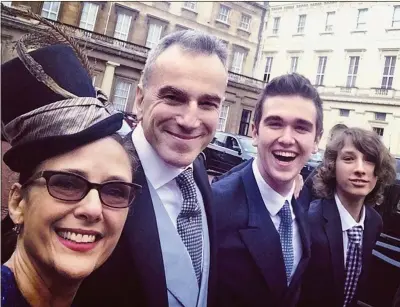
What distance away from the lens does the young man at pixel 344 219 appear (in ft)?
5.41

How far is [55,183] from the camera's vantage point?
2.23 feet

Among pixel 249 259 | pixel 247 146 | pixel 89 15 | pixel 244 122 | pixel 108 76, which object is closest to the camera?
pixel 249 259

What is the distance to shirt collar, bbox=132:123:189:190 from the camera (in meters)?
1.05

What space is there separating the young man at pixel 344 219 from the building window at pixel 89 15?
54.5 feet

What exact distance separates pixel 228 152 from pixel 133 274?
23.8 feet

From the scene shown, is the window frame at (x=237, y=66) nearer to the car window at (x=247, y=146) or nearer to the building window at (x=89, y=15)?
the building window at (x=89, y=15)

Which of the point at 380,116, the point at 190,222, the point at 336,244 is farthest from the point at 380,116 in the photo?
the point at 190,222

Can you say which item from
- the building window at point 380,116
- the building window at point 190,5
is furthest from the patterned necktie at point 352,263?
the building window at point 190,5

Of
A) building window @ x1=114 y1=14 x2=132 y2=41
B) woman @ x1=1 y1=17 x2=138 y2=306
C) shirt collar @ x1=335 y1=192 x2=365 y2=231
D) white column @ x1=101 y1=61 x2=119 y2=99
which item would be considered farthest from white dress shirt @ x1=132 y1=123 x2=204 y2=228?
building window @ x1=114 y1=14 x2=132 y2=41

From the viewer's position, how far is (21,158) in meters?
0.72

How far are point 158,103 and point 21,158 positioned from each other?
0.44m

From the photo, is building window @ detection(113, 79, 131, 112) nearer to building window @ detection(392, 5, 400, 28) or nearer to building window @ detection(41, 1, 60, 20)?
building window @ detection(41, 1, 60, 20)

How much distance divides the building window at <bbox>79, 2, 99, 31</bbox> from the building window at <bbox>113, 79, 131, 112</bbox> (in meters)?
3.15

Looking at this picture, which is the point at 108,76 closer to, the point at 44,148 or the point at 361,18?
the point at 361,18
